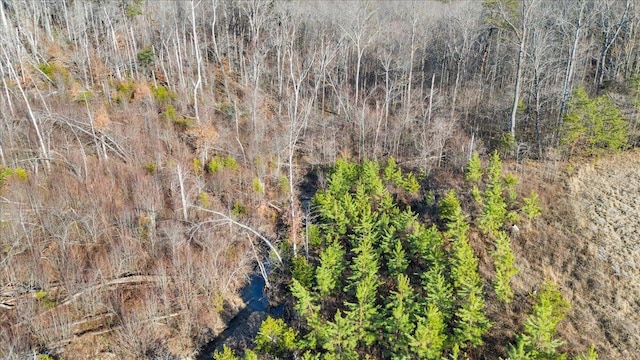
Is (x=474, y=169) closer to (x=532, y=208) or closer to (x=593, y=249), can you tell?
(x=532, y=208)

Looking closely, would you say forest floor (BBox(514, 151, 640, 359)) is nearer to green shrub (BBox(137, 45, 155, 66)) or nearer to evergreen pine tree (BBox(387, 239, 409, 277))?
evergreen pine tree (BBox(387, 239, 409, 277))

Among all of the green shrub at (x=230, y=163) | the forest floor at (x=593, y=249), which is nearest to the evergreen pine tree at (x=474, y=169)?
the forest floor at (x=593, y=249)

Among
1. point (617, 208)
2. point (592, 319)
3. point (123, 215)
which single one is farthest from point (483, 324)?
point (123, 215)

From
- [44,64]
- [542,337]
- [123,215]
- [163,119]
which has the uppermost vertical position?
[44,64]

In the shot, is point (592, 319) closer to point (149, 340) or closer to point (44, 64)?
point (149, 340)

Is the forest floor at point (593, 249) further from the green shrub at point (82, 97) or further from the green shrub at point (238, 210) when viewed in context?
the green shrub at point (82, 97)
